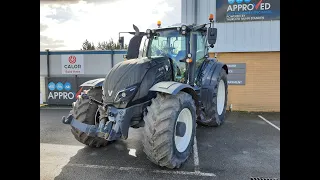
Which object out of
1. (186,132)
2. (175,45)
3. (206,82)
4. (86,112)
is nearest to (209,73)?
(206,82)

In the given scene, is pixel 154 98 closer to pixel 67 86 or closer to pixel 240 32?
pixel 240 32

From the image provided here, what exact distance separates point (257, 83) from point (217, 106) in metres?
3.20

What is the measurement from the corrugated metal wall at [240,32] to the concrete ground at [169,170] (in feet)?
11.8

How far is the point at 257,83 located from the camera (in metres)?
8.78

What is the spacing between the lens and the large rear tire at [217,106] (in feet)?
18.0

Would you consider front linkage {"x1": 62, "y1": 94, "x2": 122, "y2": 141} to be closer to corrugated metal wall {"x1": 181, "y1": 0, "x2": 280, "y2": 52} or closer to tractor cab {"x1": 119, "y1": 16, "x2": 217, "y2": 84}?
A: tractor cab {"x1": 119, "y1": 16, "x2": 217, "y2": 84}

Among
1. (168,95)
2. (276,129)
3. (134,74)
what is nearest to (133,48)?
(134,74)

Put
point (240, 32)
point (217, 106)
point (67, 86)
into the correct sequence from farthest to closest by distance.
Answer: point (67, 86), point (240, 32), point (217, 106)

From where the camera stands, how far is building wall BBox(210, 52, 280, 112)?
28.4 ft

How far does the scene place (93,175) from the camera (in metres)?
3.57

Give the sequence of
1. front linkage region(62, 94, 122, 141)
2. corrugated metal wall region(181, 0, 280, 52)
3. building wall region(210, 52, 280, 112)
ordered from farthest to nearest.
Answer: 1. building wall region(210, 52, 280, 112)
2. corrugated metal wall region(181, 0, 280, 52)
3. front linkage region(62, 94, 122, 141)

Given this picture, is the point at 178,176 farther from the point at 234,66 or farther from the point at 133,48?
the point at 234,66

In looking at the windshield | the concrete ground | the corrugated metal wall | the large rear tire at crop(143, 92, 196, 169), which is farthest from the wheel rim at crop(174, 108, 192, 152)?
the corrugated metal wall

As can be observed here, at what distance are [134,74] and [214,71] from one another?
2528 mm
